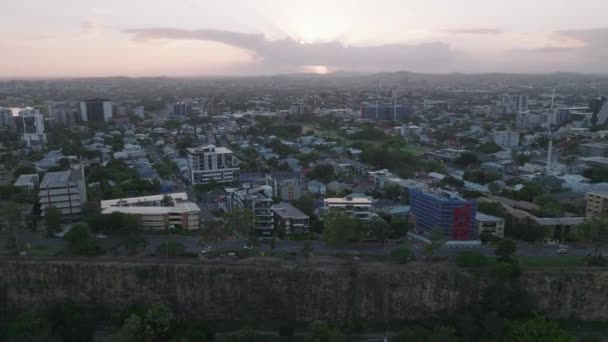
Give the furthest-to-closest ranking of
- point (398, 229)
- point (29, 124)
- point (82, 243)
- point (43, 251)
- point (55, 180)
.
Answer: point (29, 124), point (55, 180), point (398, 229), point (43, 251), point (82, 243)

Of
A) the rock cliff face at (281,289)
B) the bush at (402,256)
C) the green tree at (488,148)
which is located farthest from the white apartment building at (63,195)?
the green tree at (488,148)

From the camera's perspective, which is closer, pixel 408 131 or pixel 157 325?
pixel 157 325

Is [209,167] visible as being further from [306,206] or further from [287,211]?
[287,211]

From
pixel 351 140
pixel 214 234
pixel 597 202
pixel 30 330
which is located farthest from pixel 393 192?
pixel 351 140

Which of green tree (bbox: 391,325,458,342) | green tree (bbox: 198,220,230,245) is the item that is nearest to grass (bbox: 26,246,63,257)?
green tree (bbox: 198,220,230,245)

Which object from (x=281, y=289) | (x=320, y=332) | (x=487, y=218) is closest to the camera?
(x=320, y=332)

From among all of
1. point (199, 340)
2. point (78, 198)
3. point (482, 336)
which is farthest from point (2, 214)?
point (482, 336)

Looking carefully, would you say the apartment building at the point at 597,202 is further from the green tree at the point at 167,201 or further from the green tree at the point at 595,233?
the green tree at the point at 167,201
